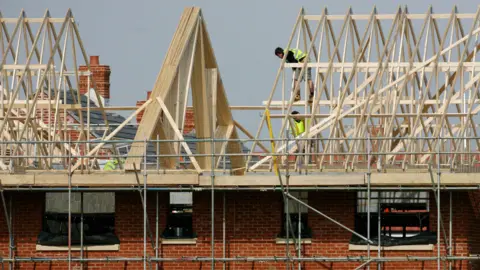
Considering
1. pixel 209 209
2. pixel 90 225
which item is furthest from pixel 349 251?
pixel 90 225

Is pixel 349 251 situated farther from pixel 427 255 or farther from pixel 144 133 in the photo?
pixel 144 133

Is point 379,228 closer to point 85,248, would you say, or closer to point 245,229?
point 245,229

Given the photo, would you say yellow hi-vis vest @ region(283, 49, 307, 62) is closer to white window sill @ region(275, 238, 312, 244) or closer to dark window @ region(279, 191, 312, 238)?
dark window @ region(279, 191, 312, 238)

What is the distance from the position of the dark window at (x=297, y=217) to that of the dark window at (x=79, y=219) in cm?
385

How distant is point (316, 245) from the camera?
3800 centimetres

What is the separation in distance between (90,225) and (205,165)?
3207 millimetres

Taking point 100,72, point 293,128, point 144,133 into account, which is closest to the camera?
point 144,133

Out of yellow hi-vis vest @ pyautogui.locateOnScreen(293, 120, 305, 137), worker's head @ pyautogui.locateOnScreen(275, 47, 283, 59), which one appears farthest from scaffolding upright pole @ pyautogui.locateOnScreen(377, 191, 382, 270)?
worker's head @ pyautogui.locateOnScreen(275, 47, 283, 59)

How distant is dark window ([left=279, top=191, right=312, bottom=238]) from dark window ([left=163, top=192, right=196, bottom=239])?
209 cm

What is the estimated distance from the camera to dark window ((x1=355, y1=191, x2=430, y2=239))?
125 ft

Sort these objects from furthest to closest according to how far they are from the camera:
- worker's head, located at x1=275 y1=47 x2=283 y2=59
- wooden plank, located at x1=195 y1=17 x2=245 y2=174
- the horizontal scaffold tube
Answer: worker's head, located at x1=275 y1=47 x2=283 y2=59, wooden plank, located at x1=195 y1=17 x2=245 y2=174, the horizontal scaffold tube

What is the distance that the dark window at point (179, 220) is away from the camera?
126 ft

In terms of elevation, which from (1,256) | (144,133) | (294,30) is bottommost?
(1,256)

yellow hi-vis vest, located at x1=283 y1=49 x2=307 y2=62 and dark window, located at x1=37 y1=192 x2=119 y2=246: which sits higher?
yellow hi-vis vest, located at x1=283 y1=49 x2=307 y2=62
